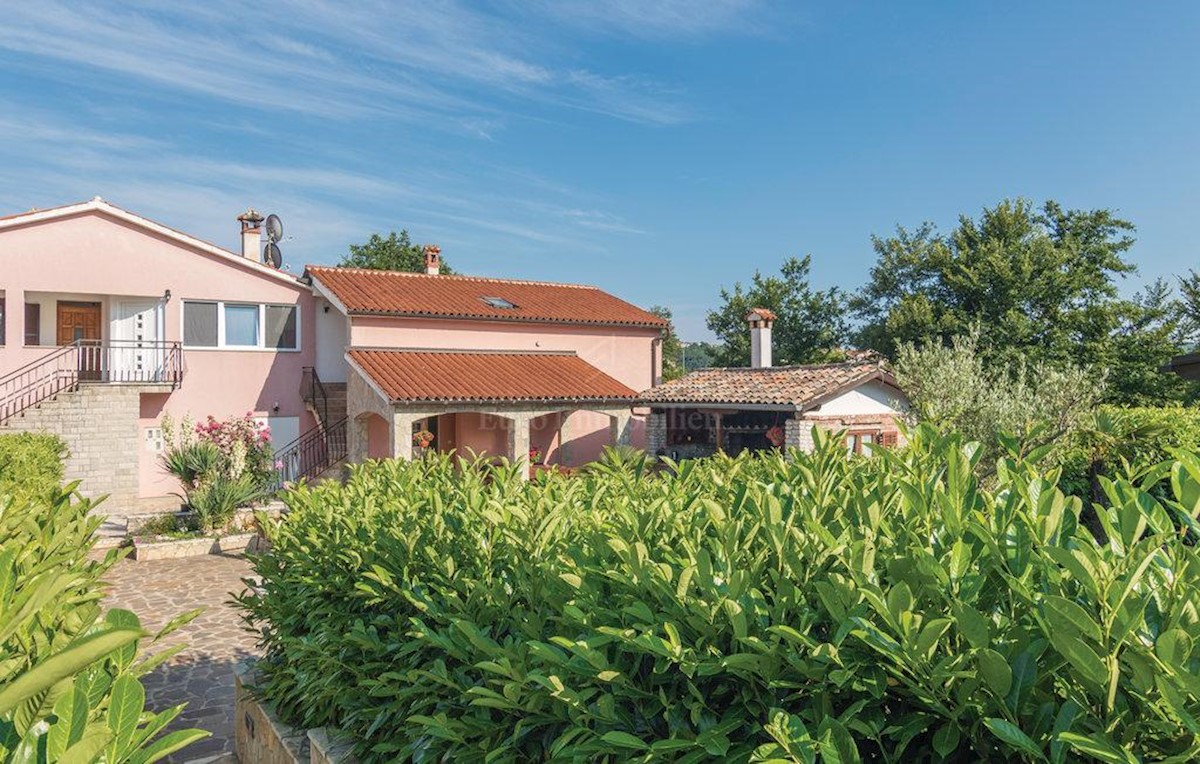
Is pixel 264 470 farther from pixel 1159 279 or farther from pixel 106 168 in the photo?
pixel 1159 279

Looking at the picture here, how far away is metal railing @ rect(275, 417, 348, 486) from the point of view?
21.6 metres

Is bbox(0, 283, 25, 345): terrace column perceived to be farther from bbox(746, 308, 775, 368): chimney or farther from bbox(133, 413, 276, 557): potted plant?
bbox(746, 308, 775, 368): chimney

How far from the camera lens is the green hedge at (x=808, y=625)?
4.79ft

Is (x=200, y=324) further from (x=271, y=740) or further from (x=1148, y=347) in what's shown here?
(x=1148, y=347)

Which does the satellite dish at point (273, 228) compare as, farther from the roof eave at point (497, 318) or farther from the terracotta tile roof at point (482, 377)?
the terracotta tile roof at point (482, 377)

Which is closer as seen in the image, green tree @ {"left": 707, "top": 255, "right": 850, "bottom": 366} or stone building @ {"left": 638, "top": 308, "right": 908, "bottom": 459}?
stone building @ {"left": 638, "top": 308, "right": 908, "bottom": 459}

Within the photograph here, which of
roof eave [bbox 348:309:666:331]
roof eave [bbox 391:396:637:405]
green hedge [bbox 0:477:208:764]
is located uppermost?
roof eave [bbox 348:309:666:331]

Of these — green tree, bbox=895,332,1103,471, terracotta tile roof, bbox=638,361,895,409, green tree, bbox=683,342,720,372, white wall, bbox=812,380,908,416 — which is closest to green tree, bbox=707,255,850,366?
green tree, bbox=683,342,720,372

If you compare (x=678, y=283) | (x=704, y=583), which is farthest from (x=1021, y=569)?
(x=678, y=283)

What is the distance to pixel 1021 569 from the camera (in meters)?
1.76

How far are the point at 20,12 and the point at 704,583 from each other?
15.4m

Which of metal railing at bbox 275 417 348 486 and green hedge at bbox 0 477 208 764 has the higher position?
green hedge at bbox 0 477 208 764

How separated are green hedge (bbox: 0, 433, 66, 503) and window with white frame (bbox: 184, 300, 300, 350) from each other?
5.59 meters

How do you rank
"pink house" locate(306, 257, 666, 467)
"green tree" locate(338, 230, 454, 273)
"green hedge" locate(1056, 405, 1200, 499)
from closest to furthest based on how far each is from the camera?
1. "green hedge" locate(1056, 405, 1200, 499)
2. "pink house" locate(306, 257, 666, 467)
3. "green tree" locate(338, 230, 454, 273)
